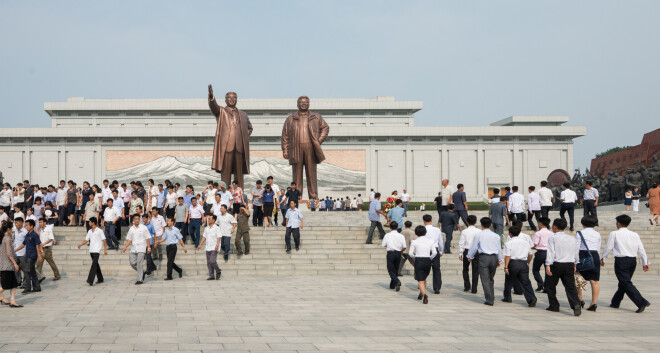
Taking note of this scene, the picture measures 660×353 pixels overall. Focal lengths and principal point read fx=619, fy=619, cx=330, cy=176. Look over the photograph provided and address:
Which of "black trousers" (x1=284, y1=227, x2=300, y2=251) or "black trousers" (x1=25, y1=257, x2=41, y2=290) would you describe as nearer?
"black trousers" (x1=25, y1=257, x2=41, y2=290)

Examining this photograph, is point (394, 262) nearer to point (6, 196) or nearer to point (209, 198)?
point (209, 198)

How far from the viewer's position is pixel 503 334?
6156 mm

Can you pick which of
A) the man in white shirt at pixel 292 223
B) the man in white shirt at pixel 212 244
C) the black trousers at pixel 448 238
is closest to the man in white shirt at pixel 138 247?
the man in white shirt at pixel 212 244

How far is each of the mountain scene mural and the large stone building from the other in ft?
0.23

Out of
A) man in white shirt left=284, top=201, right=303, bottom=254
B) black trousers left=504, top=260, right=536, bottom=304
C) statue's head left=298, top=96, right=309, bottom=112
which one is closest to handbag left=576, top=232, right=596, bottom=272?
black trousers left=504, top=260, right=536, bottom=304

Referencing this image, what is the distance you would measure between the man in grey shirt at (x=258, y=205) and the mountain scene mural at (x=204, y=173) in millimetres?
26215

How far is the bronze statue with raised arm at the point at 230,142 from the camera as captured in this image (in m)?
16.2

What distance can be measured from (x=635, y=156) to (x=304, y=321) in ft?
88.8

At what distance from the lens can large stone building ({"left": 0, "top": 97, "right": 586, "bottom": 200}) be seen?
42.7 metres

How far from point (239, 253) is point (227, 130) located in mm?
4509

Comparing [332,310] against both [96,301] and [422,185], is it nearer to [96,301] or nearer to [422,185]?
[96,301]

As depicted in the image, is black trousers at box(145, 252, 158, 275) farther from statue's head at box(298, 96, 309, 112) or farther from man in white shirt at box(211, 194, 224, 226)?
statue's head at box(298, 96, 309, 112)

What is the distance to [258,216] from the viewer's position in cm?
1570

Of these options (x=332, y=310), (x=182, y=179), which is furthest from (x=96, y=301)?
(x=182, y=179)
